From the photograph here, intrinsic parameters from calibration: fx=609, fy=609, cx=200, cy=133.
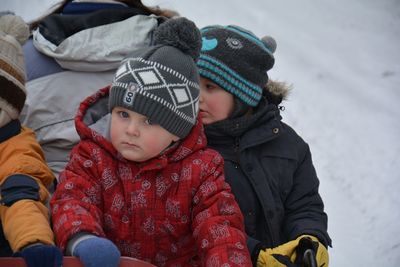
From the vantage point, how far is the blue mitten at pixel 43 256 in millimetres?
1466

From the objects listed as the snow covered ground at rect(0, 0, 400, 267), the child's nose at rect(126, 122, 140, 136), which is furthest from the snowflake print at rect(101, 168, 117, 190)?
the snow covered ground at rect(0, 0, 400, 267)

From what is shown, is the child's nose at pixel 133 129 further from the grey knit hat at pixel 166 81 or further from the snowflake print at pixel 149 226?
the snowflake print at pixel 149 226

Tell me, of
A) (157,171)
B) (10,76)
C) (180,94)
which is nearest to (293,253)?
(157,171)

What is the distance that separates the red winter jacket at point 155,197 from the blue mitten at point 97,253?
0.25 meters

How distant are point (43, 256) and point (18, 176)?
416 millimetres

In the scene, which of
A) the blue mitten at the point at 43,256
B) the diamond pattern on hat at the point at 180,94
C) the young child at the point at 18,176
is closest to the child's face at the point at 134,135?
the diamond pattern on hat at the point at 180,94

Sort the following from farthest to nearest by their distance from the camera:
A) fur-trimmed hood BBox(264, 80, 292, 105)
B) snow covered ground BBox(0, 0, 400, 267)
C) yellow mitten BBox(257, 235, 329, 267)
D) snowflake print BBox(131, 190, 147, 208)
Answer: snow covered ground BBox(0, 0, 400, 267), fur-trimmed hood BBox(264, 80, 292, 105), yellow mitten BBox(257, 235, 329, 267), snowflake print BBox(131, 190, 147, 208)

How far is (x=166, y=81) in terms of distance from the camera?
1.82 m

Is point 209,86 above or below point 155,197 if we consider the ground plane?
above

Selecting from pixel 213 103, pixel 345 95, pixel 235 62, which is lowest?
pixel 345 95

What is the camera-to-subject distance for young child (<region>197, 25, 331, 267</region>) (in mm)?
2275

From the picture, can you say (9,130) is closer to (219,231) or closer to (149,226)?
(149,226)

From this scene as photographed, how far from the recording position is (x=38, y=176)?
191 centimetres

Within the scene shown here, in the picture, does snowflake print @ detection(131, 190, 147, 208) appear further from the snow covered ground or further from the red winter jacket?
the snow covered ground
